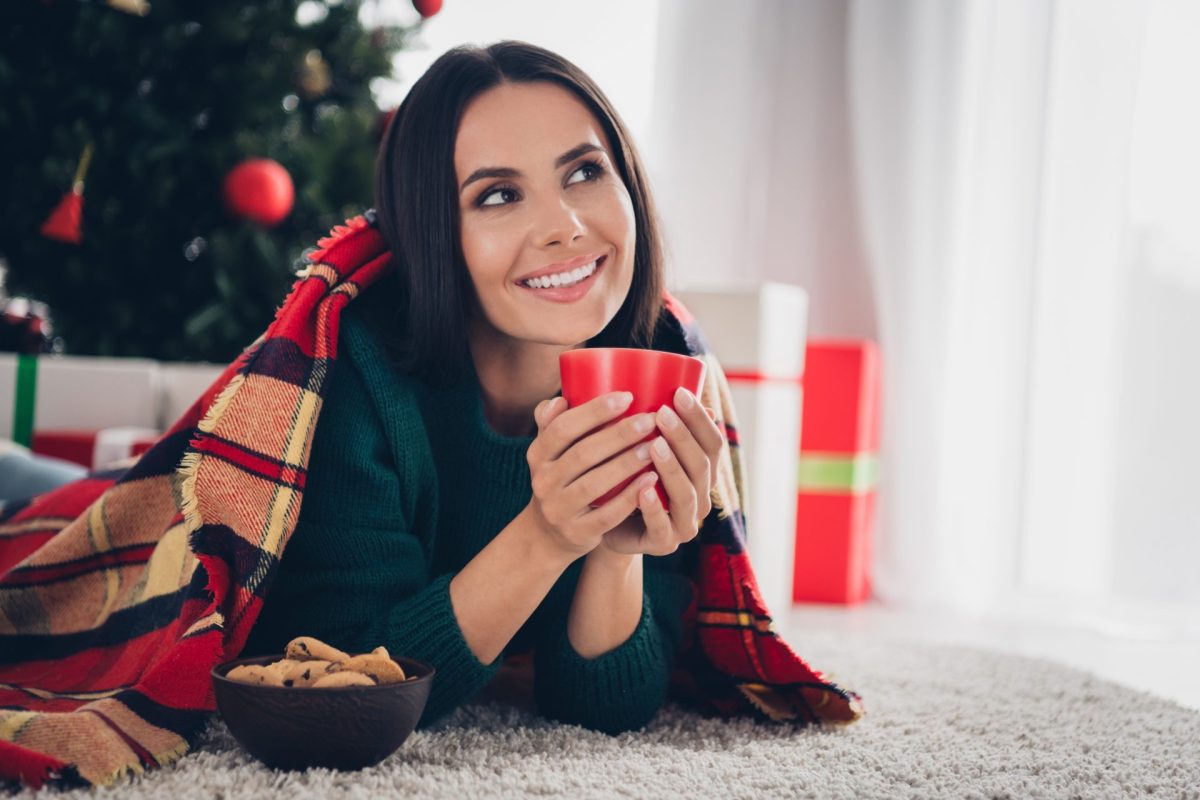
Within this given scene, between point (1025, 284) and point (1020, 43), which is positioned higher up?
point (1020, 43)

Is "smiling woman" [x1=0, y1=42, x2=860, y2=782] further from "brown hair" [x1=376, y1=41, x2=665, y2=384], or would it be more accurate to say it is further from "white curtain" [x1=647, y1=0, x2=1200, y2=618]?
"white curtain" [x1=647, y1=0, x2=1200, y2=618]

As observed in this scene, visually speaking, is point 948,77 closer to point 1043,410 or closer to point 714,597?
point 1043,410

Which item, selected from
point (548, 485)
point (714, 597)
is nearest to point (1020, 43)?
point (714, 597)

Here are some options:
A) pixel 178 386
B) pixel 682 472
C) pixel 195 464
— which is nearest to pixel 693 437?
pixel 682 472

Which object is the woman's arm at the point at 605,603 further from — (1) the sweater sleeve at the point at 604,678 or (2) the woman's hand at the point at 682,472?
(2) the woman's hand at the point at 682,472

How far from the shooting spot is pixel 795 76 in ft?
8.97

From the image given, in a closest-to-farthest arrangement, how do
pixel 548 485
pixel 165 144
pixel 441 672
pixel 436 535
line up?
pixel 548 485
pixel 441 672
pixel 436 535
pixel 165 144

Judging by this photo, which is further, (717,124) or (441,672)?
(717,124)

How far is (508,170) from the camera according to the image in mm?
1060

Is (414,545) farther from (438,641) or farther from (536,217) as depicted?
(536,217)

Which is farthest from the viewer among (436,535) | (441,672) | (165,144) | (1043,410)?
(1043,410)

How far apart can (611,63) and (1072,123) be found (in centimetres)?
114

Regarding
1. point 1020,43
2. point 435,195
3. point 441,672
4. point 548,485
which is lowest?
point 441,672

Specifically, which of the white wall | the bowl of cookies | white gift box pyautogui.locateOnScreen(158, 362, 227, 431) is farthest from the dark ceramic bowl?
the white wall
